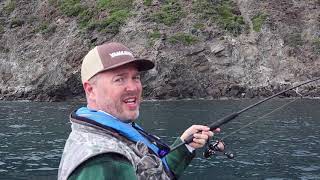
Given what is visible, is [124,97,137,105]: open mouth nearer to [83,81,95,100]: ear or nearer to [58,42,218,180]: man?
[58,42,218,180]: man

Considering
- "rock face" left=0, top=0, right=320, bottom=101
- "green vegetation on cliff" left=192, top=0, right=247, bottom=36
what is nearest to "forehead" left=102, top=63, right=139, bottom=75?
"rock face" left=0, top=0, right=320, bottom=101

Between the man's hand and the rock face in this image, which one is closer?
the man's hand

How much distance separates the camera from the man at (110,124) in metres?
3.10

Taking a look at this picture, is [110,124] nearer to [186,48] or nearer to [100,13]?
[186,48]

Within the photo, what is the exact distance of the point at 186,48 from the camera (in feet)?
205

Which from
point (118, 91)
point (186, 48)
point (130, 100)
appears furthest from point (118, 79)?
point (186, 48)

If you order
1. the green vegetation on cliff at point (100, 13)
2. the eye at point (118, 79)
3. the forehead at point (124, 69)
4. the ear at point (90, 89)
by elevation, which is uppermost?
the green vegetation on cliff at point (100, 13)

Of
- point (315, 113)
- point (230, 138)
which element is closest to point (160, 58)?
point (315, 113)

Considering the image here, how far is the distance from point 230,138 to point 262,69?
118 ft

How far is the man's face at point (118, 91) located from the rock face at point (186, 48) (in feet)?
177

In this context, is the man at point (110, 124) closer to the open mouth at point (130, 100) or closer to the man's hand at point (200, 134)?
the open mouth at point (130, 100)

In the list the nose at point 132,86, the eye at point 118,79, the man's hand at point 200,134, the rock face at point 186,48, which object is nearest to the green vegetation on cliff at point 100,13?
the rock face at point 186,48

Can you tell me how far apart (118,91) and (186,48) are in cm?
5936

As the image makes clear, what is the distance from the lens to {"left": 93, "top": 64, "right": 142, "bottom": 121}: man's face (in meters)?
3.59
